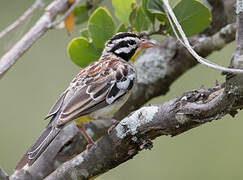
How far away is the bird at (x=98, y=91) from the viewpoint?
3.88 meters

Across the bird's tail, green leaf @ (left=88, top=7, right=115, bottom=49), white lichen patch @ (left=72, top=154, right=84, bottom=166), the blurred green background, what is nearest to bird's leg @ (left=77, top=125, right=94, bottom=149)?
the bird's tail

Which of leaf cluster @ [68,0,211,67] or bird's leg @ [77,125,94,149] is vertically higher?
leaf cluster @ [68,0,211,67]

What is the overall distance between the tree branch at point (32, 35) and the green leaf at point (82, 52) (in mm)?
230

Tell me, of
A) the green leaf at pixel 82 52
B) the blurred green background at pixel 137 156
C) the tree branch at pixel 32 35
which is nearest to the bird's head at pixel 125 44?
the green leaf at pixel 82 52

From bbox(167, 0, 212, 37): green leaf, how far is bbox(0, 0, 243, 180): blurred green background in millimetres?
2458

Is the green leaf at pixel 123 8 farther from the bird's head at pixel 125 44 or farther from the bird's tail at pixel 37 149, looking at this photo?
the bird's tail at pixel 37 149

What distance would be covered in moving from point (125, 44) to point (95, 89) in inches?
25.3

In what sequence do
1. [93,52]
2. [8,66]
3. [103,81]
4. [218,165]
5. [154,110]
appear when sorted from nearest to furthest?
[154,110]
[8,66]
[103,81]
[93,52]
[218,165]

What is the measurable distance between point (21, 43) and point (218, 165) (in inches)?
126

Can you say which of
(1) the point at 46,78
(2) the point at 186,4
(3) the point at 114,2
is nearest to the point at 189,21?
(2) the point at 186,4

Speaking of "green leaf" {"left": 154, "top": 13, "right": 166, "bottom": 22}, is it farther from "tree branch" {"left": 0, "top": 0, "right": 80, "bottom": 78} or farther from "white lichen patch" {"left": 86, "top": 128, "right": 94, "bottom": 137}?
"white lichen patch" {"left": 86, "top": 128, "right": 94, "bottom": 137}

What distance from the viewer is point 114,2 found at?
4.45 meters

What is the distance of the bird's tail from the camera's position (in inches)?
146

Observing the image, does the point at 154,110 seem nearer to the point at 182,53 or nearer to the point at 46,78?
the point at 182,53
